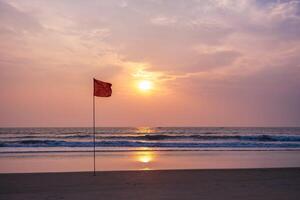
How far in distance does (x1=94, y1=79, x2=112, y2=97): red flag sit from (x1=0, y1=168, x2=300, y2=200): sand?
3.02m

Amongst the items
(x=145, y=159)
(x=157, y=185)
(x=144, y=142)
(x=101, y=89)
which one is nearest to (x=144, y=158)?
(x=145, y=159)

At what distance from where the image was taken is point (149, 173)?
13.6 metres

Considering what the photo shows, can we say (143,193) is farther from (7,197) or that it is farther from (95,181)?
(7,197)

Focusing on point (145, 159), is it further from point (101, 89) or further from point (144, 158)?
point (101, 89)

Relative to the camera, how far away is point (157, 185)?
1107cm

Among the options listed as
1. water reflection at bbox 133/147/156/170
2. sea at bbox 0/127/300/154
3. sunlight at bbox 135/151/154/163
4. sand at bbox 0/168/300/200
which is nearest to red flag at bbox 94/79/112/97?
sand at bbox 0/168/300/200

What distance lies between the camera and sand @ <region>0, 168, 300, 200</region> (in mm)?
9643

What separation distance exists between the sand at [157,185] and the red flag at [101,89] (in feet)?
9.90

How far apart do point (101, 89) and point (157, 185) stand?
4.10 metres

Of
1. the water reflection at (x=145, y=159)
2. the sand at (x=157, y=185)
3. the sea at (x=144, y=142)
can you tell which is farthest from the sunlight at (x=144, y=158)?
the sand at (x=157, y=185)

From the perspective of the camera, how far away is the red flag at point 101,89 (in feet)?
41.9

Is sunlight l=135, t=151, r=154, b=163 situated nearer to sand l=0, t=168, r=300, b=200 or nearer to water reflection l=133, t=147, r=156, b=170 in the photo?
water reflection l=133, t=147, r=156, b=170

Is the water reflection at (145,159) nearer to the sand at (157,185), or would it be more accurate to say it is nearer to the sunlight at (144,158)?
the sunlight at (144,158)

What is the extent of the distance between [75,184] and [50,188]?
902mm
